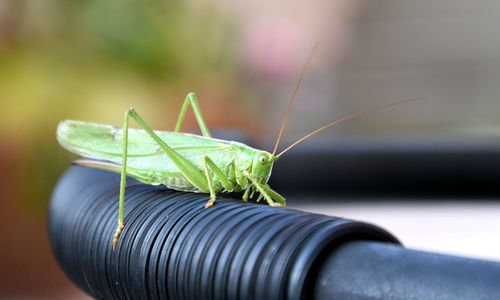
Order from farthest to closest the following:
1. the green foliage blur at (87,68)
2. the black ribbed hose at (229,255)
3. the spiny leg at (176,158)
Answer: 1. the green foliage blur at (87,68)
2. the spiny leg at (176,158)
3. the black ribbed hose at (229,255)

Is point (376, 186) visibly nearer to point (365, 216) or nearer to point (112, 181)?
point (365, 216)

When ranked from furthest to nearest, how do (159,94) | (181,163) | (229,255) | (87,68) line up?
1. (159,94)
2. (87,68)
3. (181,163)
4. (229,255)

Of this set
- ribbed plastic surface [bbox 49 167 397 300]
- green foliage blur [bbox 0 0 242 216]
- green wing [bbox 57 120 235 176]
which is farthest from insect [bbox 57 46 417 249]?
green foliage blur [bbox 0 0 242 216]

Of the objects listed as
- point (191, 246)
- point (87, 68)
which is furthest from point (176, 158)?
point (87, 68)

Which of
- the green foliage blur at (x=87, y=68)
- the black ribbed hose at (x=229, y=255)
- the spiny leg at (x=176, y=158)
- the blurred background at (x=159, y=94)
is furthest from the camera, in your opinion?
the green foliage blur at (x=87, y=68)

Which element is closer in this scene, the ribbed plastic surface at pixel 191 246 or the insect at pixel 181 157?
the ribbed plastic surface at pixel 191 246

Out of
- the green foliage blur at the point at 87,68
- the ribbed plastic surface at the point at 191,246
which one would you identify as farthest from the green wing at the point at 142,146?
the green foliage blur at the point at 87,68

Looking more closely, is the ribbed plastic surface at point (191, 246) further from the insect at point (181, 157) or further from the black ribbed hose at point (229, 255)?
the insect at point (181, 157)

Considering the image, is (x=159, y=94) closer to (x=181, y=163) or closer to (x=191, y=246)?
(x=181, y=163)
